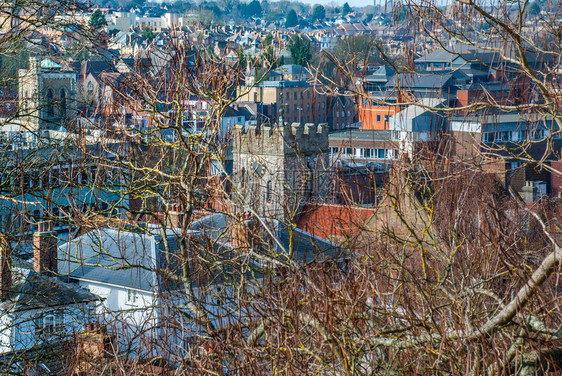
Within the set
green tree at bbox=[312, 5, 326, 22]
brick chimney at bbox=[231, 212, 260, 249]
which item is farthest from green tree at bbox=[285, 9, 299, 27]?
brick chimney at bbox=[231, 212, 260, 249]

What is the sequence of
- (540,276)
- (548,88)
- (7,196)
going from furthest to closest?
(7,196)
(548,88)
(540,276)

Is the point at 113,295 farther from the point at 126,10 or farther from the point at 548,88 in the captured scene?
the point at 126,10

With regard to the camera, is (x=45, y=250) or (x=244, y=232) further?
(x=45, y=250)

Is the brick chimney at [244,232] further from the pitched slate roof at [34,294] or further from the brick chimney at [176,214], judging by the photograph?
the pitched slate roof at [34,294]

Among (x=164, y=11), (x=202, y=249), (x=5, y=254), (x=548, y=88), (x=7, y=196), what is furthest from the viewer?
(x=164, y=11)

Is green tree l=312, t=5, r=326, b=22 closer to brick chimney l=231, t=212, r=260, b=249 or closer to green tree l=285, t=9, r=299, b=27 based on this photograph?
green tree l=285, t=9, r=299, b=27

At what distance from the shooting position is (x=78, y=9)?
7430mm

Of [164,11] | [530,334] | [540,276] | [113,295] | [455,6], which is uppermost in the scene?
[164,11]

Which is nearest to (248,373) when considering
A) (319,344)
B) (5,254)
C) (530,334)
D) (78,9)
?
(319,344)

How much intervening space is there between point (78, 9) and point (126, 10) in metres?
169

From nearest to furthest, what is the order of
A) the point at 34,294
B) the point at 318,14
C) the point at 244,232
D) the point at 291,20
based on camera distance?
the point at 244,232
the point at 34,294
the point at 291,20
the point at 318,14

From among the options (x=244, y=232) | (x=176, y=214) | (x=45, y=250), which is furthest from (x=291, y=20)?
(x=244, y=232)

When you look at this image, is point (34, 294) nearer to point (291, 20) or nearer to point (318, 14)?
point (291, 20)

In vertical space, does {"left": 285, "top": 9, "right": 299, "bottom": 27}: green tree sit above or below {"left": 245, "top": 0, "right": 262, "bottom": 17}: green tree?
below
